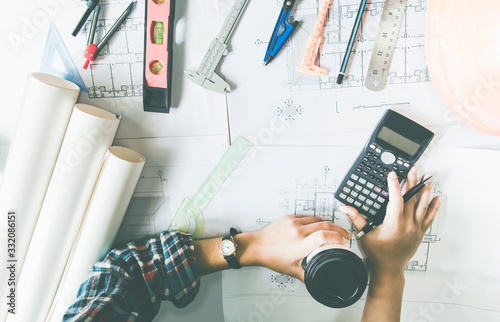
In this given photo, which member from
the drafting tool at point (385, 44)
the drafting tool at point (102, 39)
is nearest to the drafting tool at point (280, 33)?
the drafting tool at point (385, 44)

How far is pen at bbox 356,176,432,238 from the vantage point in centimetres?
Answer: 56

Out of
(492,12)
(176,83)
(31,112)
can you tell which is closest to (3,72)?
(31,112)

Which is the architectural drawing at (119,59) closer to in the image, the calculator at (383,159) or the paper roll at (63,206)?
the paper roll at (63,206)

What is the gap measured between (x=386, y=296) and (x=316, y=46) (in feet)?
1.47

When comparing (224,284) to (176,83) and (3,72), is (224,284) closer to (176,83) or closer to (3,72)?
(176,83)

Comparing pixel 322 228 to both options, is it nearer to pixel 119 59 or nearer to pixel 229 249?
pixel 229 249

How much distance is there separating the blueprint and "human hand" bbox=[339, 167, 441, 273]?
0.33 feet

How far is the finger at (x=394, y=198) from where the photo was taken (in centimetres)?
55

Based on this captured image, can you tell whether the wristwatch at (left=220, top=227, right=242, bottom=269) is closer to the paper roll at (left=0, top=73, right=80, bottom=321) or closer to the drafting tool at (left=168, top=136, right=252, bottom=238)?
the drafting tool at (left=168, top=136, right=252, bottom=238)

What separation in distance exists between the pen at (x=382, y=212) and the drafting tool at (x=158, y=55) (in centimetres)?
40

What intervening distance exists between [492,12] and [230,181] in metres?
0.49

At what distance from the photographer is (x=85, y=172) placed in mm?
549

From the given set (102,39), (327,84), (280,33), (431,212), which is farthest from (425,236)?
(102,39)

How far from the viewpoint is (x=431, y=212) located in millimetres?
577
